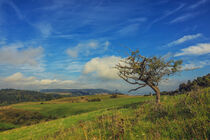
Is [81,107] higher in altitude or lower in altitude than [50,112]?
higher

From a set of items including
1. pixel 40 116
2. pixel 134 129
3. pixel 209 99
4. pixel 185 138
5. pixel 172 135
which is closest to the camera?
pixel 185 138

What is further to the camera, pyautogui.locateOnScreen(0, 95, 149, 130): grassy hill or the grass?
pyautogui.locateOnScreen(0, 95, 149, 130): grassy hill

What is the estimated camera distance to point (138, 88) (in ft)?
74.8

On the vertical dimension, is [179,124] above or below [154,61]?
below

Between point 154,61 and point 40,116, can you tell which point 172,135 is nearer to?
point 154,61

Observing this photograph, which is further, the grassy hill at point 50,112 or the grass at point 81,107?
the grassy hill at point 50,112

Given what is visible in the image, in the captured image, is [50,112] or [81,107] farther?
[50,112]

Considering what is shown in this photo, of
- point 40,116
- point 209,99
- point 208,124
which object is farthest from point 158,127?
point 40,116

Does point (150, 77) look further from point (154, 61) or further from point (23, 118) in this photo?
point (23, 118)

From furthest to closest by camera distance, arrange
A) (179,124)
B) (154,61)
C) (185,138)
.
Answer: (154,61) < (179,124) < (185,138)

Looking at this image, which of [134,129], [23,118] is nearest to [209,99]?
[134,129]

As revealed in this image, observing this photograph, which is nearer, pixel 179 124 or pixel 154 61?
pixel 179 124

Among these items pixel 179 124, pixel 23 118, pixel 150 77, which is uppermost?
pixel 150 77

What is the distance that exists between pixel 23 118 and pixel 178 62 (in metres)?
82.1
